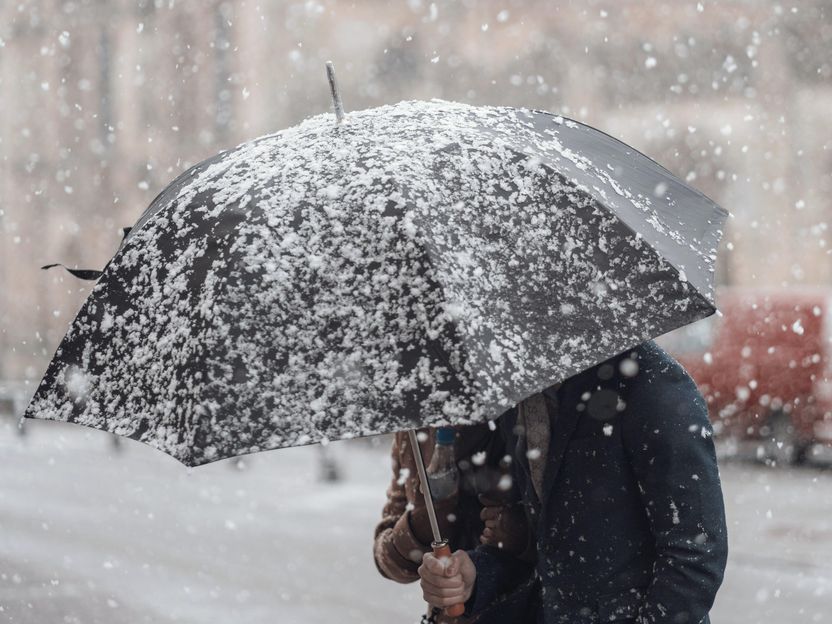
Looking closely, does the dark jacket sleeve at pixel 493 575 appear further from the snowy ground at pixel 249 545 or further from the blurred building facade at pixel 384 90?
the blurred building facade at pixel 384 90

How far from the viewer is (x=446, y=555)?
2.45 meters

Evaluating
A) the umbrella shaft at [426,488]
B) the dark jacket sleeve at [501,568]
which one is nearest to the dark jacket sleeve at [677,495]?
the dark jacket sleeve at [501,568]

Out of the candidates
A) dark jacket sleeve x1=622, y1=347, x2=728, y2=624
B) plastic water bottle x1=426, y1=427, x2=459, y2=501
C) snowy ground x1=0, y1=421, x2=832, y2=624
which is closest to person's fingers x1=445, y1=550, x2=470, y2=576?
plastic water bottle x1=426, y1=427, x2=459, y2=501

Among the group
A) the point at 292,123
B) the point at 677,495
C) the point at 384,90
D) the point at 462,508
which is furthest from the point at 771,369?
the point at 292,123

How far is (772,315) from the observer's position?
39.9 feet

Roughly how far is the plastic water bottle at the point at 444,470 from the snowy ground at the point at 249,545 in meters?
4.16

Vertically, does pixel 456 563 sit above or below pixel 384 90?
below

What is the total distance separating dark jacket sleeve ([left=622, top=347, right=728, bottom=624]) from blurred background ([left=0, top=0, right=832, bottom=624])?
470 centimetres

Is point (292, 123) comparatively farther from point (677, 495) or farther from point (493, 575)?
point (677, 495)

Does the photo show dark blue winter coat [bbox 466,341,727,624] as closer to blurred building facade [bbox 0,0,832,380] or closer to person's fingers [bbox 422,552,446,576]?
person's fingers [bbox 422,552,446,576]

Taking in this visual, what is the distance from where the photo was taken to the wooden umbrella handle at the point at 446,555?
2449 millimetres

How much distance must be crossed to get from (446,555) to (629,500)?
16.3 inches

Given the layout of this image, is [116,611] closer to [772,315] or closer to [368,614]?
[368,614]

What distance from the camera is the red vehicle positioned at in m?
11.7
